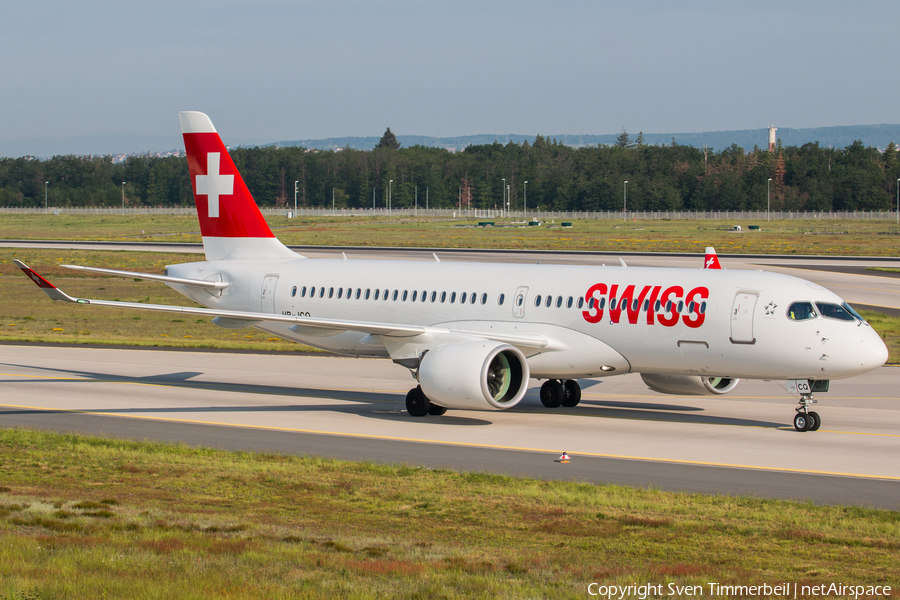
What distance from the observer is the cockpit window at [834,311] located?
83.3 feet

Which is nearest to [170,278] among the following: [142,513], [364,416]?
[364,416]

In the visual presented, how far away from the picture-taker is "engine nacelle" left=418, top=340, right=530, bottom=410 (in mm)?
26359

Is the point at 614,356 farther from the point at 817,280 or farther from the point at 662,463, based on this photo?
the point at 817,280

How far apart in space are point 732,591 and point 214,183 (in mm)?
27108

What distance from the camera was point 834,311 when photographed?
2545 cm

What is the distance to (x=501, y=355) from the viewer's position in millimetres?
27594

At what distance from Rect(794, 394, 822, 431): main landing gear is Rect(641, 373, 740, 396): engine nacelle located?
2.62 m

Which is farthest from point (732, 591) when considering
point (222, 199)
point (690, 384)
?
point (222, 199)

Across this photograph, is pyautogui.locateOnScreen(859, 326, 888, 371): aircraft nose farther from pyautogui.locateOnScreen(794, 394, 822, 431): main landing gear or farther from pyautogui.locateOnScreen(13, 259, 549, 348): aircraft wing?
pyautogui.locateOnScreen(13, 259, 549, 348): aircraft wing

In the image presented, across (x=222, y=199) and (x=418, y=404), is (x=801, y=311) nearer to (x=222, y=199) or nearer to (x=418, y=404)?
(x=418, y=404)

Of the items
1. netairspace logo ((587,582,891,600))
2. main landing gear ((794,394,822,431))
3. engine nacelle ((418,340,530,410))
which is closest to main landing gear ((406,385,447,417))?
engine nacelle ((418,340,530,410))

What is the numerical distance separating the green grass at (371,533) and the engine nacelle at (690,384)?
1026 centimetres

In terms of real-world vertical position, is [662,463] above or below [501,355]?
below

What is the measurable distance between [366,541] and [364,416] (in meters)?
14.2
